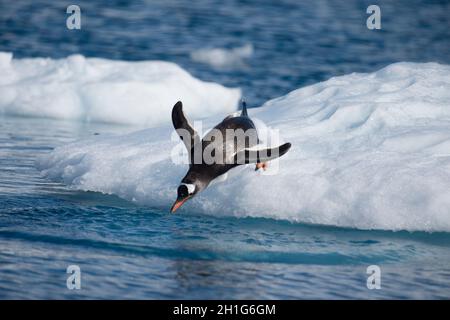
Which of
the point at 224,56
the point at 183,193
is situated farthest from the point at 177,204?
the point at 224,56

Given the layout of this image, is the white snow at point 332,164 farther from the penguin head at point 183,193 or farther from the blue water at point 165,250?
the penguin head at point 183,193

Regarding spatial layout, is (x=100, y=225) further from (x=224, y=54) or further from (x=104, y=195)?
(x=224, y=54)

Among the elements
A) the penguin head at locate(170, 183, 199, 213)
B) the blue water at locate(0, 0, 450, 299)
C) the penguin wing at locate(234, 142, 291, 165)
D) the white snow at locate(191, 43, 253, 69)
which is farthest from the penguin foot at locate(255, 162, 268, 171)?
the white snow at locate(191, 43, 253, 69)

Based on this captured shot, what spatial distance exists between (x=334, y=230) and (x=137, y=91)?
631cm

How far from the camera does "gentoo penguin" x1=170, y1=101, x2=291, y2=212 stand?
6301mm

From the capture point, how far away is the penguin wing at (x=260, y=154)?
253 inches

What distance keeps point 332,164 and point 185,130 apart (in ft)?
3.75

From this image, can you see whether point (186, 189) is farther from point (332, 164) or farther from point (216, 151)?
point (332, 164)

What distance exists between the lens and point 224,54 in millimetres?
18062

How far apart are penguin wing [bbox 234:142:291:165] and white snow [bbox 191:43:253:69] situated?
10.6 metres

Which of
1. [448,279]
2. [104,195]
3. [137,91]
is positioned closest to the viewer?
[448,279]

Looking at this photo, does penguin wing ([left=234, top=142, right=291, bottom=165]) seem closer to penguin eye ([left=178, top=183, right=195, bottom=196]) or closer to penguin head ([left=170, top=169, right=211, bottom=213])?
penguin head ([left=170, top=169, right=211, bottom=213])

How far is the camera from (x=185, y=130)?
6883 millimetres
